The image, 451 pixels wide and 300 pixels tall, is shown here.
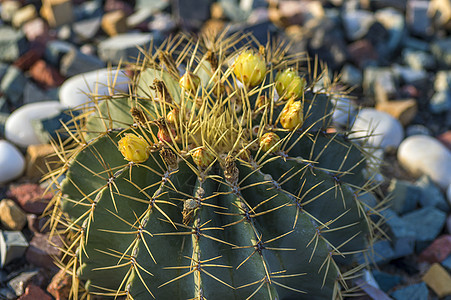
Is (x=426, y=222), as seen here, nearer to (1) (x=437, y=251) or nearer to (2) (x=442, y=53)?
(1) (x=437, y=251)

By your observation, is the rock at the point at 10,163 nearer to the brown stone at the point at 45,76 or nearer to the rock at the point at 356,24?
the brown stone at the point at 45,76

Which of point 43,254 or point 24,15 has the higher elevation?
point 24,15

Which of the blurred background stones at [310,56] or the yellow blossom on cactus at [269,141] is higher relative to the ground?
the yellow blossom on cactus at [269,141]

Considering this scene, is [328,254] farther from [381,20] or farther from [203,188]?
[381,20]

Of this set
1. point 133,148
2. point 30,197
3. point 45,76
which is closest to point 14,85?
point 45,76

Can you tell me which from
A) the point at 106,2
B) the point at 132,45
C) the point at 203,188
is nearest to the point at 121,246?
the point at 203,188

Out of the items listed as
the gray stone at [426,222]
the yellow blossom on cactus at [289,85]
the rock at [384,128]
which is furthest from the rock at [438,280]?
the yellow blossom on cactus at [289,85]
